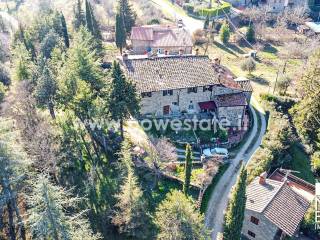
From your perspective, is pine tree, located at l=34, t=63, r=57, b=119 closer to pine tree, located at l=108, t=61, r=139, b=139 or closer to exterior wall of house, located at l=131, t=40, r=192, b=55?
pine tree, located at l=108, t=61, r=139, b=139

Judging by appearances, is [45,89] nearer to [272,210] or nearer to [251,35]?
[272,210]

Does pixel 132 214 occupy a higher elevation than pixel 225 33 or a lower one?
lower

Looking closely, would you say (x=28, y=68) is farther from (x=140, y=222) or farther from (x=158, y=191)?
(x=140, y=222)

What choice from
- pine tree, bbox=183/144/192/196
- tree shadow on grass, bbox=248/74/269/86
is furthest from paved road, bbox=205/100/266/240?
tree shadow on grass, bbox=248/74/269/86

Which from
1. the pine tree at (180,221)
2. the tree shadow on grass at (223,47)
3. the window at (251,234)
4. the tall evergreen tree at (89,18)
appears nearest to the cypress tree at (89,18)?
the tall evergreen tree at (89,18)

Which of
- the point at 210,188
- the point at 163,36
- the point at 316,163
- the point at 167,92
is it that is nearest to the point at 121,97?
the point at 167,92

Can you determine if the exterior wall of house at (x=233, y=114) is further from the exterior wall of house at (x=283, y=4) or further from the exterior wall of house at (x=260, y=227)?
the exterior wall of house at (x=283, y=4)
